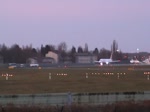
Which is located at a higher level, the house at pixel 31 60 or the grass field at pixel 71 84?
the house at pixel 31 60

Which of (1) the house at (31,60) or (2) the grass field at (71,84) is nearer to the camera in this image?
(2) the grass field at (71,84)

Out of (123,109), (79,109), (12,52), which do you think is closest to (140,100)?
(123,109)

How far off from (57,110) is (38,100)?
1.56 meters

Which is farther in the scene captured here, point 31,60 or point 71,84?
point 31,60

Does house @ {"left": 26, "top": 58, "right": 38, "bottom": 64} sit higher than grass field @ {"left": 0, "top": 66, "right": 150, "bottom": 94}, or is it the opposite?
house @ {"left": 26, "top": 58, "right": 38, "bottom": 64}

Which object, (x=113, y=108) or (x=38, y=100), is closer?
(x=113, y=108)

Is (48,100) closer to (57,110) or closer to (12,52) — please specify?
(57,110)

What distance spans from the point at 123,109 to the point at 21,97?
402cm

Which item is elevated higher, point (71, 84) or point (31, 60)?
point (31, 60)

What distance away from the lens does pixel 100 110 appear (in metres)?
15.5

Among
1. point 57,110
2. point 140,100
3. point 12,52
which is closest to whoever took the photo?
point 57,110

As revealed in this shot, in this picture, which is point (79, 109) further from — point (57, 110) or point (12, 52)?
point (12, 52)

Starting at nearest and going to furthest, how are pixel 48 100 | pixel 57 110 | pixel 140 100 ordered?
1. pixel 57 110
2. pixel 48 100
3. pixel 140 100

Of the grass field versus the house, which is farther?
the house
